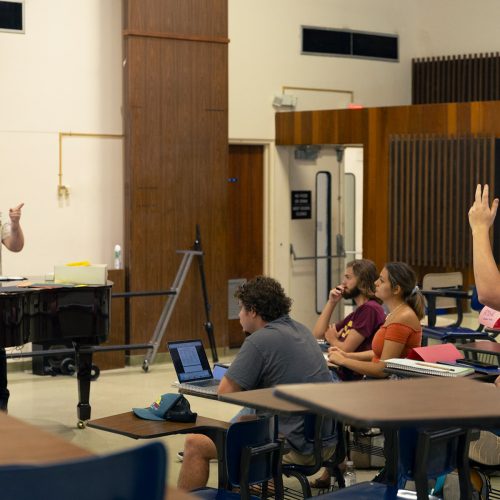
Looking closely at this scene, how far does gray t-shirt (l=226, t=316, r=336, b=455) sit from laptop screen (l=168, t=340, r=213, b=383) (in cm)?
47

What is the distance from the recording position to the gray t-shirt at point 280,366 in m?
4.69

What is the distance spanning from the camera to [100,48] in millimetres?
9953

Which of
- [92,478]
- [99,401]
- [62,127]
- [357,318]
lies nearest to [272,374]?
[357,318]

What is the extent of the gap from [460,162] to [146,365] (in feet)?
11.6

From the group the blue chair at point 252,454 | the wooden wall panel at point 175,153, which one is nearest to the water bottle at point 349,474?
the blue chair at point 252,454

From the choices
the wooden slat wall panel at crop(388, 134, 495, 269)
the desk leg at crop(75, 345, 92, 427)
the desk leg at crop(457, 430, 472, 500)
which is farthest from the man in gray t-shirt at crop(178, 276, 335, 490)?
the wooden slat wall panel at crop(388, 134, 495, 269)

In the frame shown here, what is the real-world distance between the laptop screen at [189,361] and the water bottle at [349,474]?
991mm

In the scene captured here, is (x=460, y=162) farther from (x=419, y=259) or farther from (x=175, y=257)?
(x=175, y=257)

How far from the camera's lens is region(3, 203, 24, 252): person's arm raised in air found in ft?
24.1

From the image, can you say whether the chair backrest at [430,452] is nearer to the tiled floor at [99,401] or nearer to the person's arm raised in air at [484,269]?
the person's arm raised in air at [484,269]

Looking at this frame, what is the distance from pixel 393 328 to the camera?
573cm

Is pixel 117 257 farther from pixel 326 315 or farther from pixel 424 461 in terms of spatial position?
pixel 424 461

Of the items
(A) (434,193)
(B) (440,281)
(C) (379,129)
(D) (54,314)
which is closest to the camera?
(D) (54,314)

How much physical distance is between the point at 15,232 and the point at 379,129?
4.44m
